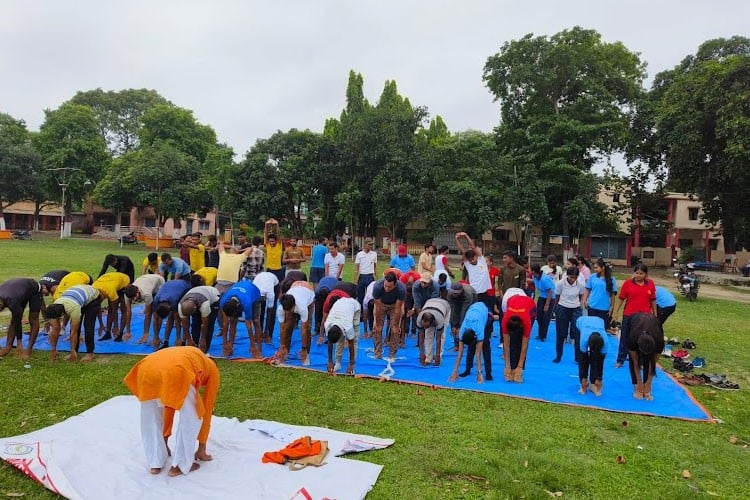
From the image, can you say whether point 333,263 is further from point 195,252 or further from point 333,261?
point 195,252

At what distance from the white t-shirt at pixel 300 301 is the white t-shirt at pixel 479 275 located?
287 centimetres

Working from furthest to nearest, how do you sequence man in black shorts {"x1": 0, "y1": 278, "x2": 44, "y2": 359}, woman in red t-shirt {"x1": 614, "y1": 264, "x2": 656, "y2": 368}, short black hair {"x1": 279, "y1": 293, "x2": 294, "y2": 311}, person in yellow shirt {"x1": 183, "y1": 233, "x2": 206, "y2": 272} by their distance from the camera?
1. person in yellow shirt {"x1": 183, "y1": 233, "x2": 206, "y2": 272}
2. woman in red t-shirt {"x1": 614, "y1": 264, "x2": 656, "y2": 368}
3. short black hair {"x1": 279, "y1": 293, "x2": 294, "y2": 311}
4. man in black shorts {"x1": 0, "y1": 278, "x2": 44, "y2": 359}

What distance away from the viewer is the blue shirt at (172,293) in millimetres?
7152

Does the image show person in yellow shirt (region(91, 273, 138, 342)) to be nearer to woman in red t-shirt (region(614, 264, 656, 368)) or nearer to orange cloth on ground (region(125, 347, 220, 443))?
orange cloth on ground (region(125, 347, 220, 443))

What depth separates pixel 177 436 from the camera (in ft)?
12.9

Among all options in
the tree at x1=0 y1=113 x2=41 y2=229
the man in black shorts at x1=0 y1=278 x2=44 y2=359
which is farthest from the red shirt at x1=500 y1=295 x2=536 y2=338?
the tree at x1=0 y1=113 x2=41 y2=229

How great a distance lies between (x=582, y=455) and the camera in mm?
4582

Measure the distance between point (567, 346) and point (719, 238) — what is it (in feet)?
120

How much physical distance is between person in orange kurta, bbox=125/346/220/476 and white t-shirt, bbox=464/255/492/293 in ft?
17.9

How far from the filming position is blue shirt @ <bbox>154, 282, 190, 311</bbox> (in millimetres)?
7152

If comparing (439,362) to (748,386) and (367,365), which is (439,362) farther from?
(748,386)

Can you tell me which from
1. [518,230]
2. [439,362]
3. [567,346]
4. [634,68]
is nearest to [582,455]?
[439,362]

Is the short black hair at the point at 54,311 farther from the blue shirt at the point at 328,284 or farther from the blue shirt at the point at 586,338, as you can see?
the blue shirt at the point at 586,338

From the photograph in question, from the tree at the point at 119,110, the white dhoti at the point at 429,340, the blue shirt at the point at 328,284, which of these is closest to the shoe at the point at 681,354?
the white dhoti at the point at 429,340
